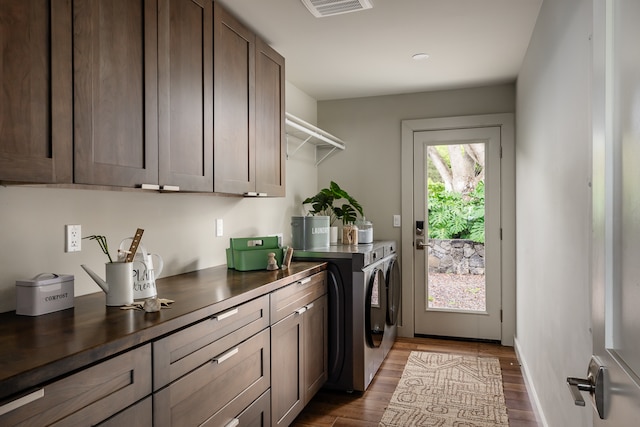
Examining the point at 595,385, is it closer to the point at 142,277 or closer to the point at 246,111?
the point at 142,277

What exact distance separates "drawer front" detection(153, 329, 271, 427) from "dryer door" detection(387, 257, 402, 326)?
1754 mm

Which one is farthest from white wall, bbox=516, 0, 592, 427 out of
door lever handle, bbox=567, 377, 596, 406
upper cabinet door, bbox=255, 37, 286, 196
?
upper cabinet door, bbox=255, 37, 286, 196

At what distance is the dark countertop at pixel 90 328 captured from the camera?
100 centimetres

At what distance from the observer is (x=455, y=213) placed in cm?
416

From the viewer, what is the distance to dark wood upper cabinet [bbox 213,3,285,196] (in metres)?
2.25

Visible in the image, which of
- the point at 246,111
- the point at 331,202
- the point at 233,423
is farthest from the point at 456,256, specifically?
the point at 233,423

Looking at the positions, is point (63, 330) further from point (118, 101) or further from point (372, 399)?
point (372, 399)

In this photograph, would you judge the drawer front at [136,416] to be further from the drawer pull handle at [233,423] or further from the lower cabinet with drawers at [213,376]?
the drawer pull handle at [233,423]

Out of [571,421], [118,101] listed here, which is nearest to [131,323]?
[118,101]

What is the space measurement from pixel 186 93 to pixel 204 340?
3.53ft

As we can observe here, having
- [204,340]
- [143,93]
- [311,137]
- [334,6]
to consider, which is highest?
[334,6]

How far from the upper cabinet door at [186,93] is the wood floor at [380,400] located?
1526 millimetres

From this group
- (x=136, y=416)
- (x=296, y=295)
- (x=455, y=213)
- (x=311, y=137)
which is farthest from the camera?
(x=455, y=213)

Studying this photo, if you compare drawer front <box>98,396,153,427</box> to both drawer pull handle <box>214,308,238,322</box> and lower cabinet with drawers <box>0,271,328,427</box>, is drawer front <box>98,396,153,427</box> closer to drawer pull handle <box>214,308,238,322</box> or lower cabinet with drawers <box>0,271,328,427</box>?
lower cabinet with drawers <box>0,271,328,427</box>
